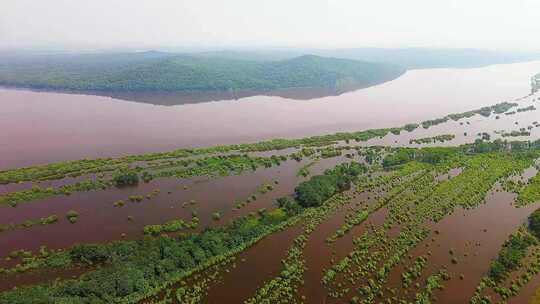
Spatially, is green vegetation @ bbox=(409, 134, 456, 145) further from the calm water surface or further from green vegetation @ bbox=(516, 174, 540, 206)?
green vegetation @ bbox=(516, 174, 540, 206)

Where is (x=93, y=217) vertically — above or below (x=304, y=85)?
below

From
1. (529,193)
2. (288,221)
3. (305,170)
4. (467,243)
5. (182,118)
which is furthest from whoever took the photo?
(182,118)

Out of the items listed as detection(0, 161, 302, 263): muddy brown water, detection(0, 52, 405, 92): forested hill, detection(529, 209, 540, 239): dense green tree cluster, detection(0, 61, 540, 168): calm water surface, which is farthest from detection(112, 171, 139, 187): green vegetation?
detection(0, 52, 405, 92): forested hill

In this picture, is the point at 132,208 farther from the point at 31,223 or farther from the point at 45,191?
the point at 45,191

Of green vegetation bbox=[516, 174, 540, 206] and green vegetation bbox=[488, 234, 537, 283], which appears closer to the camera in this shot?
green vegetation bbox=[488, 234, 537, 283]

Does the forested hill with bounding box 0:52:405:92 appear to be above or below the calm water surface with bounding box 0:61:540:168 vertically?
above

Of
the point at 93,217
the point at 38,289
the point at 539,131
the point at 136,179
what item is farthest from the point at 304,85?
the point at 38,289

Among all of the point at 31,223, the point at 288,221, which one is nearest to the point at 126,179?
the point at 31,223

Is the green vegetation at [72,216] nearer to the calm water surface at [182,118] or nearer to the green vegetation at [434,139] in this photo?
the calm water surface at [182,118]

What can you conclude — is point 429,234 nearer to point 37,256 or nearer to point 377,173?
point 377,173
